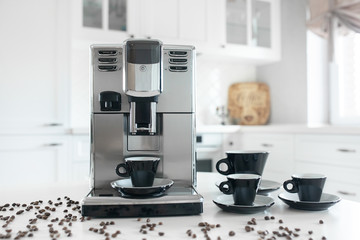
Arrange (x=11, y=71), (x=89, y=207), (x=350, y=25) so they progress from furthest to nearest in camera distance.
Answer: (x=350, y=25) → (x=11, y=71) → (x=89, y=207)

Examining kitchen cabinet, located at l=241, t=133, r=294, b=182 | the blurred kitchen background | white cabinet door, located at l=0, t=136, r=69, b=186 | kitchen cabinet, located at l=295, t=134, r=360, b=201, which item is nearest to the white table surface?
the blurred kitchen background

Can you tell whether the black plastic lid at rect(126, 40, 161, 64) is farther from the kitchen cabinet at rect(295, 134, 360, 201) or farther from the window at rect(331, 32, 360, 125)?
the window at rect(331, 32, 360, 125)

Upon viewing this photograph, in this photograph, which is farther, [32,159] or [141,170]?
[32,159]

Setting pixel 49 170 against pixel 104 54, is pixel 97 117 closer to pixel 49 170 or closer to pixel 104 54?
pixel 104 54

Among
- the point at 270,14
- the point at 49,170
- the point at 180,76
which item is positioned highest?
the point at 270,14

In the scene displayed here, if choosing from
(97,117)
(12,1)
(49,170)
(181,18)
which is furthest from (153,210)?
(181,18)

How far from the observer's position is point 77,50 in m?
2.91

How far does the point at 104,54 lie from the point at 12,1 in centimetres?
186

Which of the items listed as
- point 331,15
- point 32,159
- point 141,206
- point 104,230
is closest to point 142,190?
point 141,206

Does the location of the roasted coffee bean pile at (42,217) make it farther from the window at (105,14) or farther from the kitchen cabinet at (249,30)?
the kitchen cabinet at (249,30)

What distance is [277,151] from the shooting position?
278 centimetres

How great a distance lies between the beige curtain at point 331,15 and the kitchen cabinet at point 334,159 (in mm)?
952

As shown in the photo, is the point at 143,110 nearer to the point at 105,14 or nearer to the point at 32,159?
the point at 32,159

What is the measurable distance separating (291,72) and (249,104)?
49cm
